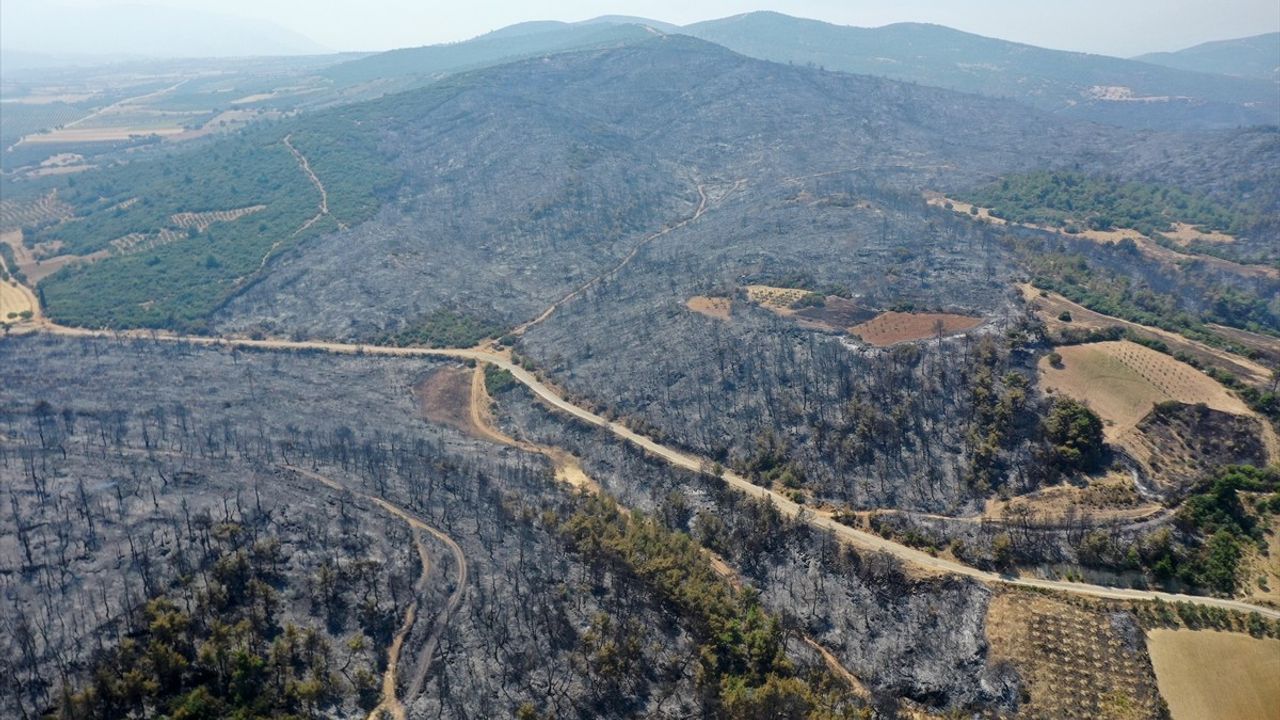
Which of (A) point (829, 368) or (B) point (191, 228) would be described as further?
(B) point (191, 228)

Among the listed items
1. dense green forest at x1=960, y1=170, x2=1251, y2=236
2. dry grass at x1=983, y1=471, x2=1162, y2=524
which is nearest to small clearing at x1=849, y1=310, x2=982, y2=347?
dry grass at x1=983, y1=471, x2=1162, y2=524

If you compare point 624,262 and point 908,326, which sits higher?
point 624,262

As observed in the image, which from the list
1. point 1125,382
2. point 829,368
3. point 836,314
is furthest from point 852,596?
point 836,314

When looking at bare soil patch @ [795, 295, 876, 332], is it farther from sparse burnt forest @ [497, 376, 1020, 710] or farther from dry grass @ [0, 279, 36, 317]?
dry grass @ [0, 279, 36, 317]

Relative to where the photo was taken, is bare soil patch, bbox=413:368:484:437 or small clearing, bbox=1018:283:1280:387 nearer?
small clearing, bbox=1018:283:1280:387

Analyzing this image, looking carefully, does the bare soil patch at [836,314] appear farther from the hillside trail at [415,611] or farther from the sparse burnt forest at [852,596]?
the hillside trail at [415,611]

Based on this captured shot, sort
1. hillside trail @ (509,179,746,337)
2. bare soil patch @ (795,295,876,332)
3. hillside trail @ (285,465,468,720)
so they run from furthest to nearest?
1. hillside trail @ (509,179,746,337)
2. bare soil patch @ (795,295,876,332)
3. hillside trail @ (285,465,468,720)

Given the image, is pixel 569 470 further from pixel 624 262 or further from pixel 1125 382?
pixel 624 262
